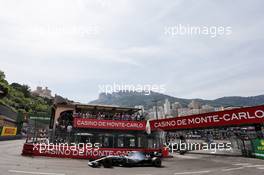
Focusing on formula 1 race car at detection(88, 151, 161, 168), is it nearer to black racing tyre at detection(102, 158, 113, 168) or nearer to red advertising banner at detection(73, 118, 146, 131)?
black racing tyre at detection(102, 158, 113, 168)

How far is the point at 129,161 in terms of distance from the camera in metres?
16.0

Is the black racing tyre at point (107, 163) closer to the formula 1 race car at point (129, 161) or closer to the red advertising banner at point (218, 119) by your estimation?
the formula 1 race car at point (129, 161)

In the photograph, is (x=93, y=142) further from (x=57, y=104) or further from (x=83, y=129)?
(x=57, y=104)

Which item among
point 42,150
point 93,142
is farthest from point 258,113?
point 42,150

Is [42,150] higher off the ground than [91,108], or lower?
lower

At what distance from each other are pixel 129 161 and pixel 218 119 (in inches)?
508

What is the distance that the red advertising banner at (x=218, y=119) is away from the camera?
871 inches

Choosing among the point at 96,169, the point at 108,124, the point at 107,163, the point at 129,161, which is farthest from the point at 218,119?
the point at 96,169

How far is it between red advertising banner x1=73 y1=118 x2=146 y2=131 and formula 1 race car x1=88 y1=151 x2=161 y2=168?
974 cm

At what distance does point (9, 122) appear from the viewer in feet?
172

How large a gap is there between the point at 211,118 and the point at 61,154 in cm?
1609

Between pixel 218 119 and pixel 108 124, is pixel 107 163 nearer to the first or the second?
pixel 108 124

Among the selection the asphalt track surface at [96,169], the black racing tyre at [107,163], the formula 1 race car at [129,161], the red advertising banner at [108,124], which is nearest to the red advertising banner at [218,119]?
the red advertising banner at [108,124]

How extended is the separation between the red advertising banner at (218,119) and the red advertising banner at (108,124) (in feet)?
13.7
